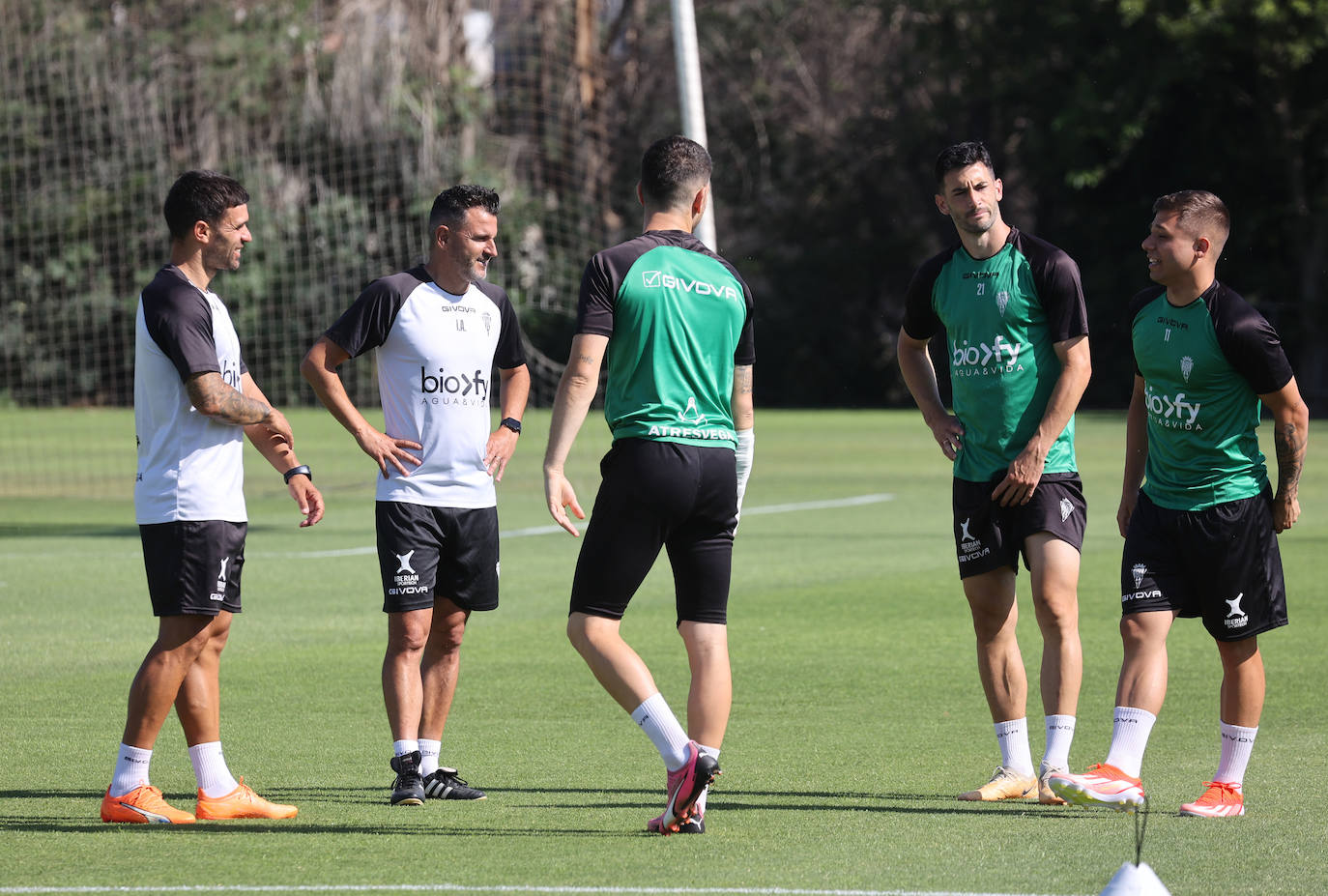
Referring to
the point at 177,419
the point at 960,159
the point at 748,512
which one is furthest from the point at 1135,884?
the point at 748,512

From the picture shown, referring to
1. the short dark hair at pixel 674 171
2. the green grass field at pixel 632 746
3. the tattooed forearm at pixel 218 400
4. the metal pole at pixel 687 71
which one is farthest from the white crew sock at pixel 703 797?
the metal pole at pixel 687 71

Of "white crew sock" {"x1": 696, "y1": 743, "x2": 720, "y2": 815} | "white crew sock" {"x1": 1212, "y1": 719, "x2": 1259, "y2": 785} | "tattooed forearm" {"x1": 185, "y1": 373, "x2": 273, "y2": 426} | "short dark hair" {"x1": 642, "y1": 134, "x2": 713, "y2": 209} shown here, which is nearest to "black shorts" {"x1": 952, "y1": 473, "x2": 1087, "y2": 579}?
"white crew sock" {"x1": 1212, "y1": 719, "x2": 1259, "y2": 785}

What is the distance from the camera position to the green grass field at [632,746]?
17.8ft

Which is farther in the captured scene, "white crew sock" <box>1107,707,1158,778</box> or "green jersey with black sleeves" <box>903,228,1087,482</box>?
"green jersey with black sleeves" <box>903,228,1087,482</box>

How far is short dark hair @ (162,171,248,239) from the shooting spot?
20.5ft

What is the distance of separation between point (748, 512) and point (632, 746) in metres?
12.0

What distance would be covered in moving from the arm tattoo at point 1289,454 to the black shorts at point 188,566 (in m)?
3.64

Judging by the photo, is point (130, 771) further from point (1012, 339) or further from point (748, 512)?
point (748, 512)

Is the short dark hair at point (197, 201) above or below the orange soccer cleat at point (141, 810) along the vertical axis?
above

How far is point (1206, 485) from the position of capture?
6230 mm

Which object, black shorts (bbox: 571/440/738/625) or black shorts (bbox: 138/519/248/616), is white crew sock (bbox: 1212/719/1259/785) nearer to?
black shorts (bbox: 571/440/738/625)

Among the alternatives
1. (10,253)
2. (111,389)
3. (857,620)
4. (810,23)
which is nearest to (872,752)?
(857,620)

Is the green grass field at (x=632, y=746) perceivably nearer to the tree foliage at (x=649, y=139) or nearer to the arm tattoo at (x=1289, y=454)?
the arm tattoo at (x=1289, y=454)

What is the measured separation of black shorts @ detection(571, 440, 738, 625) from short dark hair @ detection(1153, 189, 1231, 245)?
5.84 feet
